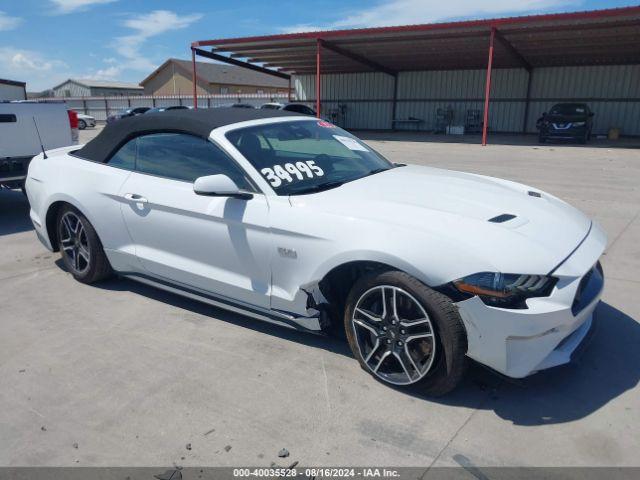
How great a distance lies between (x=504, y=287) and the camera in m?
2.47

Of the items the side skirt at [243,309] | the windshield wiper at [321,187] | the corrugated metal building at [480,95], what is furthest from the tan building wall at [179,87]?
the windshield wiper at [321,187]

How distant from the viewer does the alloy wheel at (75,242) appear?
4410 mm

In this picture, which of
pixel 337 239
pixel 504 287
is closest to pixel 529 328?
pixel 504 287

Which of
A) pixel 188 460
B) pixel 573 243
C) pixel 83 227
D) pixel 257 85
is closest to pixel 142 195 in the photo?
pixel 83 227

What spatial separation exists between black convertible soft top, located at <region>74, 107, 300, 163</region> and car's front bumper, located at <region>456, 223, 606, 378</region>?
2.24 meters

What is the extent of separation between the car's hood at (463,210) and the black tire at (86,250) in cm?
210

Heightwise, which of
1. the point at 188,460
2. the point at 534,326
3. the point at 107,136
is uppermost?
the point at 107,136

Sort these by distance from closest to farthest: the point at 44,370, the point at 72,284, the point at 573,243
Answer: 1. the point at 573,243
2. the point at 44,370
3. the point at 72,284

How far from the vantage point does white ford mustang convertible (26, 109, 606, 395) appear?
254 centimetres

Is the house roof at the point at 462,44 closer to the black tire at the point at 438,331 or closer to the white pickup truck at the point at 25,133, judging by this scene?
the white pickup truck at the point at 25,133

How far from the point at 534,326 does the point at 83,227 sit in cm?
360

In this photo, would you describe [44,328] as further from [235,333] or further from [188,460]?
[188,460]

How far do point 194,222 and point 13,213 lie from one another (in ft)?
18.7

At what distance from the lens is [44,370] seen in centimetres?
317
